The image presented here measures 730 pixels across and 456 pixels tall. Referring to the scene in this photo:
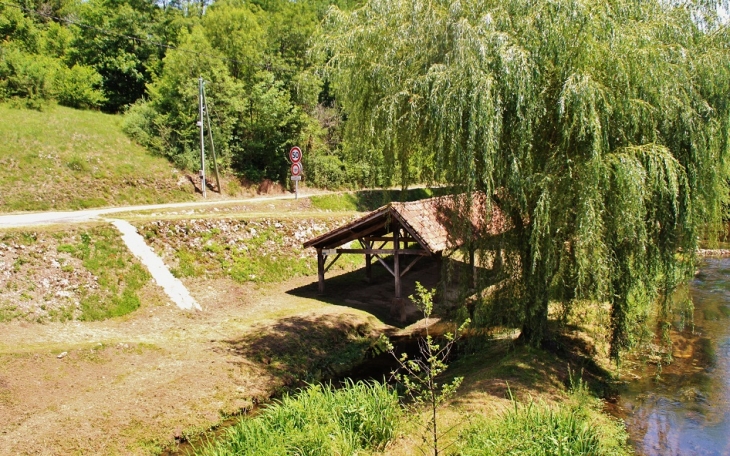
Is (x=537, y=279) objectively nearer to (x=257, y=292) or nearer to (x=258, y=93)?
(x=257, y=292)

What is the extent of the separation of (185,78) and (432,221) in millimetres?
21462

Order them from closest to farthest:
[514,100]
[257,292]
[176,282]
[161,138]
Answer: [514,100]
[176,282]
[257,292]
[161,138]

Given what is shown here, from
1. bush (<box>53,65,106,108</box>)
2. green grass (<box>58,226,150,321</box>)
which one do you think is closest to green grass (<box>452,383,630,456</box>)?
green grass (<box>58,226,150,321</box>)

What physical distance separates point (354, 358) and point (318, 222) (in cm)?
1094

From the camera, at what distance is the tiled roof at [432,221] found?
372 inches

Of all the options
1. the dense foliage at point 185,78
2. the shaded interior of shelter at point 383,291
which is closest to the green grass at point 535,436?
the shaded interior of shelter at point 383,291

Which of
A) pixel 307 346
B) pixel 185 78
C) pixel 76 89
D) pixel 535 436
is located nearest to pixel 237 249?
pixel 307 346

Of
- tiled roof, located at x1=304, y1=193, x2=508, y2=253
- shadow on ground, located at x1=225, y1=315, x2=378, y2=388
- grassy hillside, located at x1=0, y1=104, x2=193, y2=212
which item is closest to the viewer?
tiled roof, located at x1=304, y1=193, x2=508, y2=253

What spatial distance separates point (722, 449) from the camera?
7648mm

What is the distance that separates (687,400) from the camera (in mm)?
9406

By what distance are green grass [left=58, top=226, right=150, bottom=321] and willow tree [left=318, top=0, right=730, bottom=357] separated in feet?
28.4

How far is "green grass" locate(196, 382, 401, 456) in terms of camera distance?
21.9 ft

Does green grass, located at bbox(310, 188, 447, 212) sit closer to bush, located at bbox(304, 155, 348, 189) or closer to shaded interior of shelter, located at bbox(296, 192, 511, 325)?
bush, located at bbox(304, 155, 348, 189)

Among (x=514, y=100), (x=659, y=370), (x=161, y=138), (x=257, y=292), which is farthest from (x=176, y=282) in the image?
(x=161, y=138)
